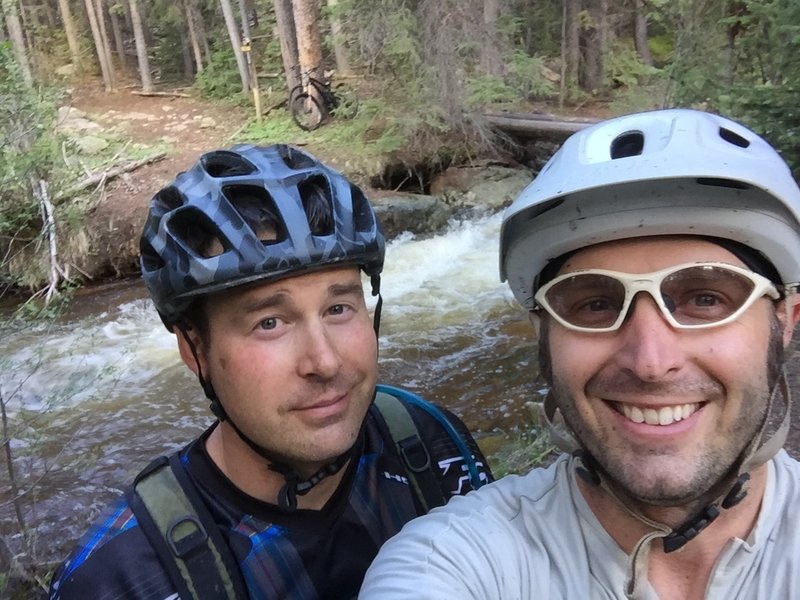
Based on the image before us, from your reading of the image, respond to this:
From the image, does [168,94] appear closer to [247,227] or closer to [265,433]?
[247,227]

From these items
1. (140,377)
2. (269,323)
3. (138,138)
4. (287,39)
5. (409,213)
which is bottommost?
(140,377)

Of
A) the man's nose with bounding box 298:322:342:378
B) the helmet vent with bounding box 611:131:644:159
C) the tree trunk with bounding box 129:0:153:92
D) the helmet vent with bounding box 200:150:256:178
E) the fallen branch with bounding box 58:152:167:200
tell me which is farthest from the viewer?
the tree trunk with bounding box 129:0:153:92

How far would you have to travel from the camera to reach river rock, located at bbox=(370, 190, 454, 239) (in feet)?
41.0

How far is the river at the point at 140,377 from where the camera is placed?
19.1 ft

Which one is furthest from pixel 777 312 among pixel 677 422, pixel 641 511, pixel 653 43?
pixel 653 43

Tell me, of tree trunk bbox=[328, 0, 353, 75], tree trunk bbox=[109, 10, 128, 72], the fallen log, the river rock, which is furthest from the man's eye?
tree trunk bbox=[109, 10, 128, 72]

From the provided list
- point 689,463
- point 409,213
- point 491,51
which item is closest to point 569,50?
point 491,51

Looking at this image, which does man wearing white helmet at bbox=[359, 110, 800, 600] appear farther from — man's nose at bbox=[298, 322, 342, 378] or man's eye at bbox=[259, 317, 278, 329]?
man's eye at bbox=[259, 317, 278, 329]

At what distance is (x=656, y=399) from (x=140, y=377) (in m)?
7.70

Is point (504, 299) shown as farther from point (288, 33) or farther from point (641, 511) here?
point (288, 33)

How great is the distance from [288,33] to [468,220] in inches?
321

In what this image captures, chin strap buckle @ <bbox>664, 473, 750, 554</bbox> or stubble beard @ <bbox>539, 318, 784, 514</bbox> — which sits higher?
stubble beard @ <bbox>539, 318, 784, 514</bbox>

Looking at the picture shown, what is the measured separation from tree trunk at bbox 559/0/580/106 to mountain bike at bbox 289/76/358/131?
272 inches

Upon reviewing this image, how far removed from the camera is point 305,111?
1673 cm
